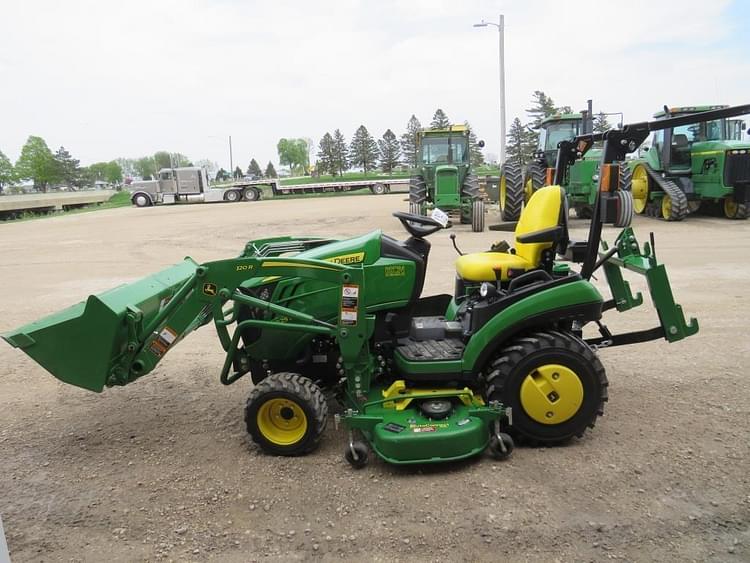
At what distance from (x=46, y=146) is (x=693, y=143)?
7252 cm

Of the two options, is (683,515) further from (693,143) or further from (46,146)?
(46,146)

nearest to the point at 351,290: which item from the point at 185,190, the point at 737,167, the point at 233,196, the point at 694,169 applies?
the point at 737,167

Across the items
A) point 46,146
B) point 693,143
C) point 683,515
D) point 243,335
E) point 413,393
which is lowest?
point 683,515

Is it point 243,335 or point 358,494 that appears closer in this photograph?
point 358,494

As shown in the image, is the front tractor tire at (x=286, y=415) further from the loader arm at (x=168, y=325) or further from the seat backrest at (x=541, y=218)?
the seat backrest at (x=541, y=218)

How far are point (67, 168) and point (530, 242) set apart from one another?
293 feet

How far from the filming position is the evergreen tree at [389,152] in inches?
3152

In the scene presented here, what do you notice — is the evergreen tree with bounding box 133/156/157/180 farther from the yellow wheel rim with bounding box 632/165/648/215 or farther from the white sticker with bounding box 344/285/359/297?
the white sticker with bounding box 344/285/359/297

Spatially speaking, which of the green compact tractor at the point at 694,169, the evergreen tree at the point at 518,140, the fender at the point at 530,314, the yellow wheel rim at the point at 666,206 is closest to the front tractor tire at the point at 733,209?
the green compact tractor at the point at 694,169

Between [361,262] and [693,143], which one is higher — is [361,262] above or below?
below

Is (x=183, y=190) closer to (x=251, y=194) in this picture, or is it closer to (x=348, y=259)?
(x=251, y=194)

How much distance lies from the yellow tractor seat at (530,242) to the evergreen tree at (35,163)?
74.0m

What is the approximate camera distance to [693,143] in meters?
14.7

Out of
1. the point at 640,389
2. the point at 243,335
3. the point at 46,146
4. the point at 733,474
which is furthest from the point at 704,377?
the point at 46,146
